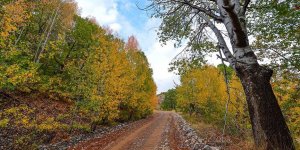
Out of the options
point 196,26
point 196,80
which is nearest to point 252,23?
point 196,26

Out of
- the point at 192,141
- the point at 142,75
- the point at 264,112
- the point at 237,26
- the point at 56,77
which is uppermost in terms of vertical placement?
the point at 142,75

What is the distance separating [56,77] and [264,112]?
2148 cm

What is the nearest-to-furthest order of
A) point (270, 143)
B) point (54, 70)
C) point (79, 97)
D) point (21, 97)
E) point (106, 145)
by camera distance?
point (270, 143)
point (106, 145)
point (79, 97)
point (21, 97)
point (54, 70)

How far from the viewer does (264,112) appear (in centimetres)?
320

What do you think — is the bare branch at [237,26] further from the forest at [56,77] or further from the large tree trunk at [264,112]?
the forest at [56,77]

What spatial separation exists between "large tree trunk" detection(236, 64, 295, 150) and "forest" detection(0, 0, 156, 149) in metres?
7.50

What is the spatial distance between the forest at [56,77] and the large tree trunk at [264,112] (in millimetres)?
7498

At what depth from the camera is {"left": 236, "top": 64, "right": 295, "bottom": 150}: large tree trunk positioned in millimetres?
3064

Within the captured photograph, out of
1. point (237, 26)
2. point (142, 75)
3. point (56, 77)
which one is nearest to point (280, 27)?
point (237, 26)

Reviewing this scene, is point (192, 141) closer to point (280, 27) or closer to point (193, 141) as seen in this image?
point (193, 141)

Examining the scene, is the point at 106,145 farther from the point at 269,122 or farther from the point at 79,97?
the point at 269,122

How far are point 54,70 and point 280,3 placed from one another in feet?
74.1

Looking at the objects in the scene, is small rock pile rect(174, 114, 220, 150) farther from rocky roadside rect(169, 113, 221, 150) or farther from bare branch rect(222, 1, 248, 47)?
bare branch rect(222, 1, 248, 47)

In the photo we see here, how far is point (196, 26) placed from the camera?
6.14 meters
